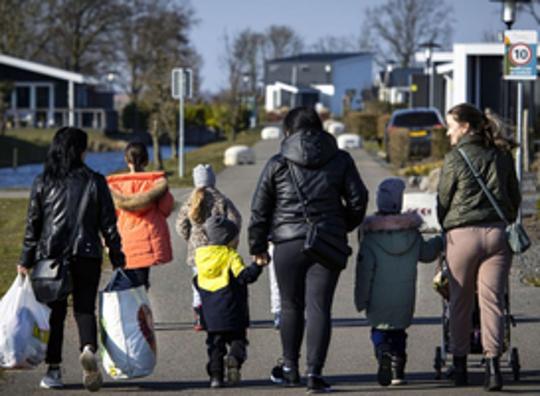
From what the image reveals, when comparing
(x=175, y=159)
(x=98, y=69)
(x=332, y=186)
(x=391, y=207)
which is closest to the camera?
(x=332, y=186)

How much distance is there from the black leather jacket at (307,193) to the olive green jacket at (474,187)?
553 millimetres

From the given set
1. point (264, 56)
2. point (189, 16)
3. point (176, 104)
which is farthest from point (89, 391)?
point (264, 56)

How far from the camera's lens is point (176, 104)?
3506 centimetres

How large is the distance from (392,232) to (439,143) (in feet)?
72.4

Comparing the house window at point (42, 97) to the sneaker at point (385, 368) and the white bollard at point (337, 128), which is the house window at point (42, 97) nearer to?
the white bollard at point (337, 128)

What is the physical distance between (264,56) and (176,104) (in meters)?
85.5

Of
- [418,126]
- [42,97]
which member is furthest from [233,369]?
[42,97]

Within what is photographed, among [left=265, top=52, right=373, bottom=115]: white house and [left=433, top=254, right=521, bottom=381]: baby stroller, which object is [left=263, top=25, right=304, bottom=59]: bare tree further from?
[left=433, top=254, right=521, bottom=381]: baby stroller

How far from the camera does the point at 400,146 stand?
3083 cm

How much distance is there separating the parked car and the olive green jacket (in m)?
24.5

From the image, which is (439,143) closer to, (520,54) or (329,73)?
(520,54)

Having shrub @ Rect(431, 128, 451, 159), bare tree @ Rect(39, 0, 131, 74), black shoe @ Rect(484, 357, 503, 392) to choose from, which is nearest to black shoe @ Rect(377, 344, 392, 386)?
black shoe @ Rect(484, 357, 503, 392)

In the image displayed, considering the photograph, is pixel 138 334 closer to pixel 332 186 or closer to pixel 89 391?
pixel 89 391

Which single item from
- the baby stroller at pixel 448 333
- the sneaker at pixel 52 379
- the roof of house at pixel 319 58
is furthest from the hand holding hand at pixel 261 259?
the roof of house at pixel 319 58
